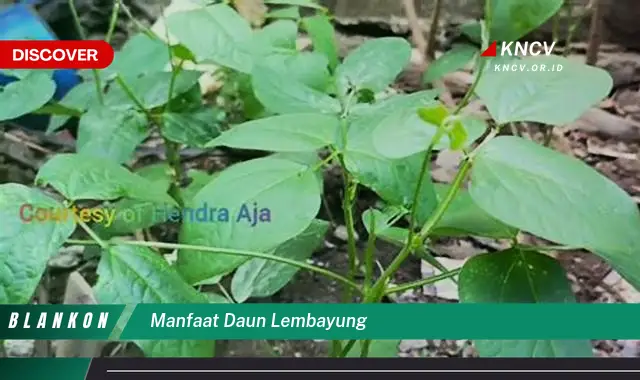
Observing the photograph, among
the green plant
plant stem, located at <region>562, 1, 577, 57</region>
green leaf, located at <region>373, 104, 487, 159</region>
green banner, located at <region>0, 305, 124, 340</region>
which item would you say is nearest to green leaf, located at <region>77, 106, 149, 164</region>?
the green plant

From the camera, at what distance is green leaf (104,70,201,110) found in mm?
590

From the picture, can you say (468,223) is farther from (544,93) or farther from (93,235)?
(93,235)

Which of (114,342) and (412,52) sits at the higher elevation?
(412,52)

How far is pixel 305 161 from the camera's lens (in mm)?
512

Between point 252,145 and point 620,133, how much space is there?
12.0 inches

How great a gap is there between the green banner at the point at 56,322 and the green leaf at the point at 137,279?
6 cm

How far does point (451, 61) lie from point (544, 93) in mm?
144

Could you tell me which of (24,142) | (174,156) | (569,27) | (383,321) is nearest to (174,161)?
(174,156)

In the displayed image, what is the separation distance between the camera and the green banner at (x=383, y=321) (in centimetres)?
49

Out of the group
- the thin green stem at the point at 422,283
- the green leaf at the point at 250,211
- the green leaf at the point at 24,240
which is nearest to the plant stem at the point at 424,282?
the thin green stem at the point at 422,283

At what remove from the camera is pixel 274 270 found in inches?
21.9

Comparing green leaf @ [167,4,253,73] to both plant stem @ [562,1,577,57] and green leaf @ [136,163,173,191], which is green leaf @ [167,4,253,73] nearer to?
green leaf @ [136,163,173,191]

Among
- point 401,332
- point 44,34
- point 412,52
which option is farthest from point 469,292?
point 44,34

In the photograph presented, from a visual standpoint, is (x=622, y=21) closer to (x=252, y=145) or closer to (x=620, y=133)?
(x=620, y=133)
